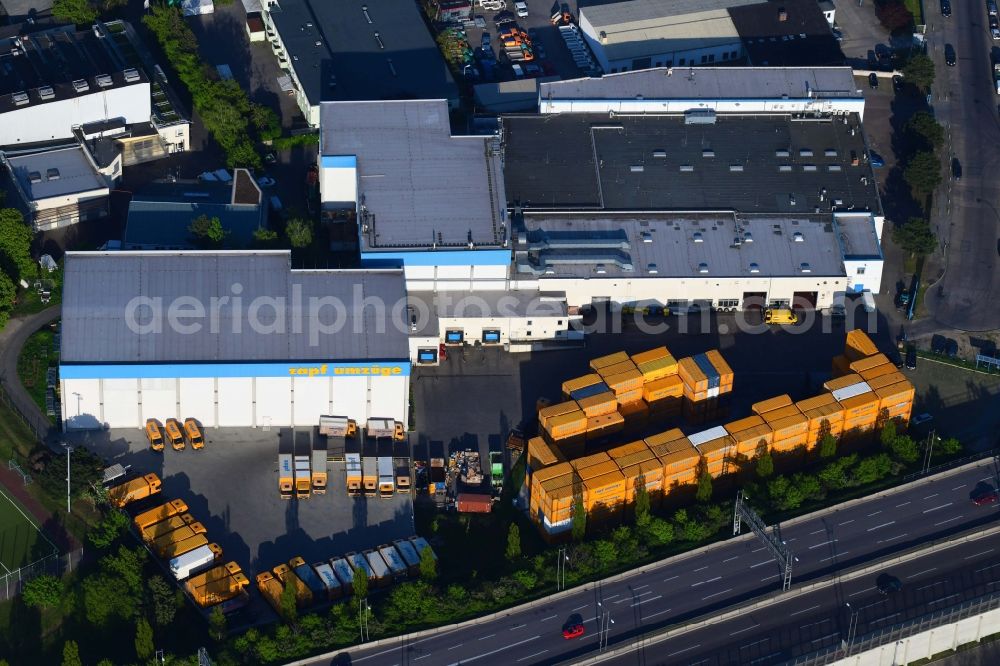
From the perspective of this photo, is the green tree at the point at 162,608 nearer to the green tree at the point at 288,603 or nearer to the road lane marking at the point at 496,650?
the green tree at the point at 288,603

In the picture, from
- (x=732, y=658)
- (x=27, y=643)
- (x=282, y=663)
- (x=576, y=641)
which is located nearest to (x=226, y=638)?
(x=282, y=663)

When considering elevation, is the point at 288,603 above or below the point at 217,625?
above

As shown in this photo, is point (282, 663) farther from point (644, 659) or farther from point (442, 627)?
point (644, 659)

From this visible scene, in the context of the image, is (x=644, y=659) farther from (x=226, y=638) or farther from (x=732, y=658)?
(x=226, y=638)

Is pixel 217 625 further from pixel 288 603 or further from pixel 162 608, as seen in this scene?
pixel 288 603

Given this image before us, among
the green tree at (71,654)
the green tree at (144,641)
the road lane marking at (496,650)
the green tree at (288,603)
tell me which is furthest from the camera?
the green tree at (288,603)

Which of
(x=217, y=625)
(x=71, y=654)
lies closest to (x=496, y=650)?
(x=217, y=625)

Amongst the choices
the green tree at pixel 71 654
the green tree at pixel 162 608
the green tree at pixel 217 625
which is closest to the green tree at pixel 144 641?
the green tree at pixel 162 608
